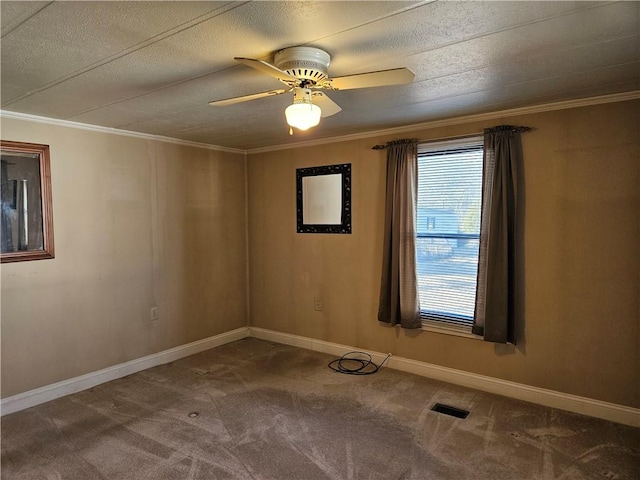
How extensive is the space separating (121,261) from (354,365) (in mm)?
2470

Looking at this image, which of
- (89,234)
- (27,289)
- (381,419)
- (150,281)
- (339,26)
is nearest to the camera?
(339,26)

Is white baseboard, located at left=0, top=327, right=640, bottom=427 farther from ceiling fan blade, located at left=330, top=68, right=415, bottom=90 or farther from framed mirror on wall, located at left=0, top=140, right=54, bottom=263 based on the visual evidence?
ceiling fan blade, located at left=330, top=68, right=415, bottom=90

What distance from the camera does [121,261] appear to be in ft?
12.6

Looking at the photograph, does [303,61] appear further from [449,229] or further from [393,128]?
[449,229]

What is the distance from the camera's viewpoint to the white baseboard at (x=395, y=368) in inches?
117

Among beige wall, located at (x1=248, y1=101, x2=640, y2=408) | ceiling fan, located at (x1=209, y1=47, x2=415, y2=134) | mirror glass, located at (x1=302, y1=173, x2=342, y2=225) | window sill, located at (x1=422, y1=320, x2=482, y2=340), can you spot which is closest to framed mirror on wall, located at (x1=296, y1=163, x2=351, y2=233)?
mirror glass, located at (x1=302, y1=173, x2=342, y2=225)

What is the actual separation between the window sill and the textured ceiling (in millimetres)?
1850

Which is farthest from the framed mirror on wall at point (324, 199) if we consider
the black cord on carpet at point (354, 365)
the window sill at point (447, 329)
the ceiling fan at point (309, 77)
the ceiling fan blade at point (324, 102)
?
the ceiling fan at point (309, 77)

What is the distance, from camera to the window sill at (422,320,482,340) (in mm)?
3500

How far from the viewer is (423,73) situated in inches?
91.8

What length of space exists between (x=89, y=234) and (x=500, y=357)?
3693mm

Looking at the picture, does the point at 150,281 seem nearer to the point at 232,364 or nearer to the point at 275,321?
the point at 232,364

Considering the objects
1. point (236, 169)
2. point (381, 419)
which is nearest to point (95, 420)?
point (381, 419)

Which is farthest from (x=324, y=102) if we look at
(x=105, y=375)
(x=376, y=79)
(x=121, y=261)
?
(x=105, y=375)
